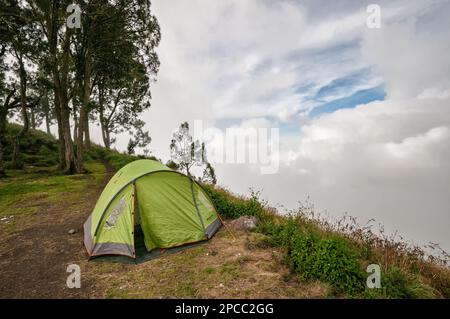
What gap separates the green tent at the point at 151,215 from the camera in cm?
682

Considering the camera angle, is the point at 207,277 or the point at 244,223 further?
the point at 244,223

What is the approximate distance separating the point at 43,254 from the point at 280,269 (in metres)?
6.49

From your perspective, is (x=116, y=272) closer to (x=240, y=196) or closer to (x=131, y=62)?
(x=240, y=196)

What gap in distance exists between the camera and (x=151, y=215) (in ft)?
24.0

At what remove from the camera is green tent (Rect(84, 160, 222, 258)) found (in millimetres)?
6816

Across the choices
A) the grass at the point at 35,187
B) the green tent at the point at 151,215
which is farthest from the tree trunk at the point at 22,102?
the green tent at the point at 151,215

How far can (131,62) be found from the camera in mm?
20250

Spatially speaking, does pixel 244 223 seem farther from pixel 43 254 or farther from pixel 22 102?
pixel 22 102

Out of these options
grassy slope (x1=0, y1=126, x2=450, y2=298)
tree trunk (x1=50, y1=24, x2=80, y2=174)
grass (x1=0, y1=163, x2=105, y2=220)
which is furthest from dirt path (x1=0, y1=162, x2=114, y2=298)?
tree trunk (x1=50, y1=24, x2=80, y2=174)

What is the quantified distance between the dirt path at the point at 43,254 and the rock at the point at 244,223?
4400mm

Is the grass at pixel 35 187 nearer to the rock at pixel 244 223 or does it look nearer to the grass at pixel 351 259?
the rock at pixel 244 223

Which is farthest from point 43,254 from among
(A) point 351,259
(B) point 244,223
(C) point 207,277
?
(A) point 351,259

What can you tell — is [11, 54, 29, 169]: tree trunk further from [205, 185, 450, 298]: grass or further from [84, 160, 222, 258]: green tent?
[205, 185, 450, 298]: grass
